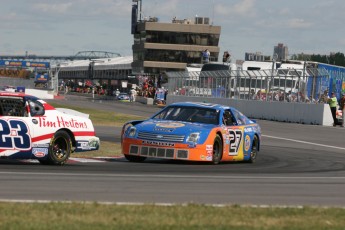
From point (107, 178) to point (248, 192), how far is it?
7.44ft

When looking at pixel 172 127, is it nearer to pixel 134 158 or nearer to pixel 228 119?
pixel 134 158

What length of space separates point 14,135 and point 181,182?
11.4 feet

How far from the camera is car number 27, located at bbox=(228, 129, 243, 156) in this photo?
18.7 meters

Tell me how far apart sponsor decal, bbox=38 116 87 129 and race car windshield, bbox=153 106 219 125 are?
2405 millimetres

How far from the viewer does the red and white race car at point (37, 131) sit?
50.4ft

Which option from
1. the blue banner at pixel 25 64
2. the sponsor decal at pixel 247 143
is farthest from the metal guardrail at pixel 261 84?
Answer: the blue banner at pixel 25 64

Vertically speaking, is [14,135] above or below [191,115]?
below

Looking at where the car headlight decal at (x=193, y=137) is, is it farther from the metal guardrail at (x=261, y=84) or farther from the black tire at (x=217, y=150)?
the metal guardrail at (x=261, y=84)

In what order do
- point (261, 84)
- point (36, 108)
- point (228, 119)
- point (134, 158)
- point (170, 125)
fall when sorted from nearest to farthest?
point (36, 108), point (170, 125), point (134, 158), point (228, 119), point (261, 84)

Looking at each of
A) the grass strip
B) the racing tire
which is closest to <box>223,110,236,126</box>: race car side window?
the racing tire

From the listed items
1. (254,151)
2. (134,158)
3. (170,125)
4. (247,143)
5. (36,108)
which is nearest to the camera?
(36,108)

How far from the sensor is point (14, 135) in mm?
15359

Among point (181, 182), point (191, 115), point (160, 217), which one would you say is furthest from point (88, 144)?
point (160, 217)

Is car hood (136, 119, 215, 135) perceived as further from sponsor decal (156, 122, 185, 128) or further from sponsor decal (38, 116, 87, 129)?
sponsor decal (38, 116, 87, 129)
